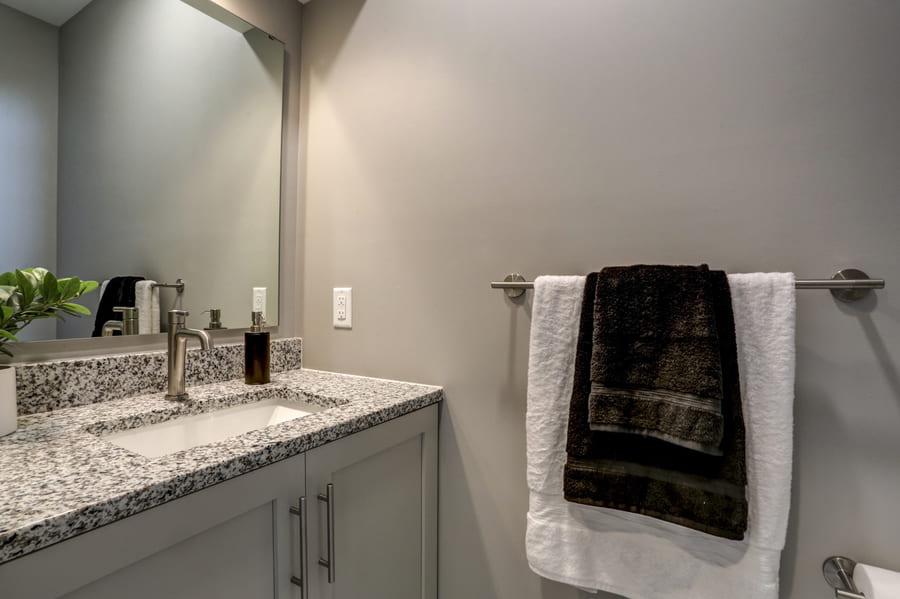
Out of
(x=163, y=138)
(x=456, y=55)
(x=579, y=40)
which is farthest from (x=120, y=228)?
(x=579, y=40)

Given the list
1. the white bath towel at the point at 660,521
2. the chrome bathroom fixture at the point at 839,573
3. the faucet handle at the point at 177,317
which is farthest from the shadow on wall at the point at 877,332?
the faucet handle at the point at 177,317

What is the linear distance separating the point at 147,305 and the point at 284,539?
0.70 meters

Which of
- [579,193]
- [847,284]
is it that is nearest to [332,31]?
[579,193]

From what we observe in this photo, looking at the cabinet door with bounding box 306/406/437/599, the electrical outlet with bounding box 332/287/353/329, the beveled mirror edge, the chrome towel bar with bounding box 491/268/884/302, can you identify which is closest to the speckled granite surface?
the beveled mirror edge

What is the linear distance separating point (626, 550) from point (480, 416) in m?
0.42

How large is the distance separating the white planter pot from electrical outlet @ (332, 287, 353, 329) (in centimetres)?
72

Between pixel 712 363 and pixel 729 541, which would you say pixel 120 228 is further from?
pixel 729 541

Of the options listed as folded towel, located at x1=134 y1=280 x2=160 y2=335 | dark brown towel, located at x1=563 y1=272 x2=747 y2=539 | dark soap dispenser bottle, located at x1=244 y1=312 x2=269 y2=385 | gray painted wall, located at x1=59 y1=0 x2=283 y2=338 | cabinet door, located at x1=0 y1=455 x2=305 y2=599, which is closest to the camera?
cabinet door, located at x1=0 y1=455 x2=305 y2=599

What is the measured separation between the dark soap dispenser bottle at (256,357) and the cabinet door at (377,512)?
0.44 m

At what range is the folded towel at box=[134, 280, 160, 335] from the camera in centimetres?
104

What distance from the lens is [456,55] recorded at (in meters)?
1.12

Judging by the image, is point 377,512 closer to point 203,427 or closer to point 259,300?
point 203,427

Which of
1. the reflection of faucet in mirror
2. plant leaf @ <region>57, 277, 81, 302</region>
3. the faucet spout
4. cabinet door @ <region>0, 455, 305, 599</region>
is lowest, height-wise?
cabinet door @ <region>0, 455, 305, 599</region>

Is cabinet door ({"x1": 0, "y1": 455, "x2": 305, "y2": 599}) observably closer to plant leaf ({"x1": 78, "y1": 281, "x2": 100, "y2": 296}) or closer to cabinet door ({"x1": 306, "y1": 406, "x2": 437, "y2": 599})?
cabinet door ({"x1": 306, "y1": 406, "x2": 437, "y2": 599})
